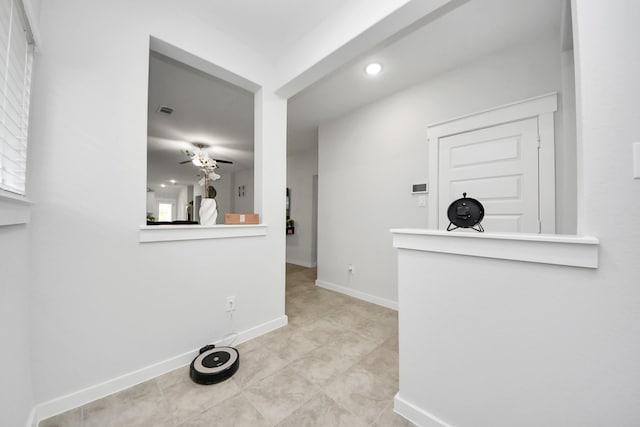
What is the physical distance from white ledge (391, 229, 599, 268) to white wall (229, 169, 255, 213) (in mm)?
6566

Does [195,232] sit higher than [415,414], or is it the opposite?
[195,232]

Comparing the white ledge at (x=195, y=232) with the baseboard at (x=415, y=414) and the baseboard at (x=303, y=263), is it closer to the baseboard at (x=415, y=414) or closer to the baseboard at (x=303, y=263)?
the baseboard at (x=415, y=414)

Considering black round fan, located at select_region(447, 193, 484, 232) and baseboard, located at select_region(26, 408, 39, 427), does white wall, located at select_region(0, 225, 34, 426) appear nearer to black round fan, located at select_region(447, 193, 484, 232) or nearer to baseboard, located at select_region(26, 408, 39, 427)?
baseboard, located at select_region(26, 408, 39, 427)

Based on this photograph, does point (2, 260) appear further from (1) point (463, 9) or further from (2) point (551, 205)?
(2) point (551, 205)

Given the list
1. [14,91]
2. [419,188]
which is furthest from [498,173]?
[14,91]

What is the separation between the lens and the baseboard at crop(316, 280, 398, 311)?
2895 millimetres

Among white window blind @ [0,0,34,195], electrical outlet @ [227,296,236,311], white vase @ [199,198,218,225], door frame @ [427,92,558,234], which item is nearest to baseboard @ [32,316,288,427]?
electrical outlet @ [227,296,236,311]

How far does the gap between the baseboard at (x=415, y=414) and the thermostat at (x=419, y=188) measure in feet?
6.42

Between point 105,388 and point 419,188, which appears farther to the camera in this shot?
point 419,188

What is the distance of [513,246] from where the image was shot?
97 cm

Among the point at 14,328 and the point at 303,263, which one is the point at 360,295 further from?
the point at 14,328

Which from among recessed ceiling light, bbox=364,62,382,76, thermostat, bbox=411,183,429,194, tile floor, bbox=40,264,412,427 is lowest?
tile floor, bbox=40,264,412,427

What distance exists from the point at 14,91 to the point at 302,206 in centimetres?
462

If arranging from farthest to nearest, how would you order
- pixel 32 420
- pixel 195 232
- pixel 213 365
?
pixel 195 232 → pixel 213 365 → pixel 32 420
